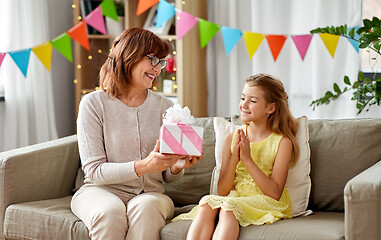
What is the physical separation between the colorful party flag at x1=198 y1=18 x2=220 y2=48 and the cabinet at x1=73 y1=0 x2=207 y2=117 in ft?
0.38

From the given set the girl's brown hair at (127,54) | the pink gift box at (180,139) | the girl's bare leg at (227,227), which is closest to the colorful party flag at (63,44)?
the girl's brown hair at (127,54)

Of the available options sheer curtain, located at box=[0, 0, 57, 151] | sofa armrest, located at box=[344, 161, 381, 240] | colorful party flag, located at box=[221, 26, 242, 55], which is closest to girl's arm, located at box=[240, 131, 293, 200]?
sofa armrest, located at box=[344, 161, 381, 240]

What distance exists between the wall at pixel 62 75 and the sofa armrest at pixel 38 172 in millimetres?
1573

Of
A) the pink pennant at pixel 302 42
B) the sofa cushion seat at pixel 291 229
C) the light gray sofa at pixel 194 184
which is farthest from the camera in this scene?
the pink pennant at pixel 302 42

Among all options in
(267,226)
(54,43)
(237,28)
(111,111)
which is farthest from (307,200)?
(54,43)

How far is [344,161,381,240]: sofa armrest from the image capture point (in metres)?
1.93

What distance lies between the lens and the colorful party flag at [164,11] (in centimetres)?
377

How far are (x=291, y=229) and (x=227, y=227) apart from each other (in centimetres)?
24

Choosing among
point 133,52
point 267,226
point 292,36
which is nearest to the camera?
point 267,226

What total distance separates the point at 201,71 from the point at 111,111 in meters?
1.71

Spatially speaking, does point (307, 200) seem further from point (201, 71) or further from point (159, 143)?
point (201, 71)

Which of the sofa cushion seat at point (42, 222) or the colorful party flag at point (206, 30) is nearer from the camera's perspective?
the sofa cushion seat at point (42, 222)

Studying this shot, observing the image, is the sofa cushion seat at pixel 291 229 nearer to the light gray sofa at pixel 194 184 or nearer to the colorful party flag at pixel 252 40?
the light gray sofa at pixel 194 184

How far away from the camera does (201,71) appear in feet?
13.2
